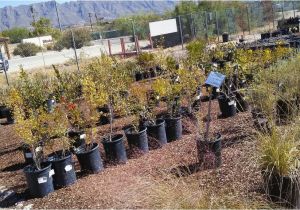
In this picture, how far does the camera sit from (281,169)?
3986 mm

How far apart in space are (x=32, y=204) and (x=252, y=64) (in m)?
5.23

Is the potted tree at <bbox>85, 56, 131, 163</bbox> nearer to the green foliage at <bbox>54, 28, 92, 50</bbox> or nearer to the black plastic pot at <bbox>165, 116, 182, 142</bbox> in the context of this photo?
the black plastic pot at <bbox>165, 116, 182, 142</bbox>

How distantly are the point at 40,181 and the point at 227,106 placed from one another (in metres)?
3.60

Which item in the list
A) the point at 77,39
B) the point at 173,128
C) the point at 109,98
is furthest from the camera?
the point at 77,39

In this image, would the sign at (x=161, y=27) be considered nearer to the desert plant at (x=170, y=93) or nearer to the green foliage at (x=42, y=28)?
the green foliage at (x=42, y=28)

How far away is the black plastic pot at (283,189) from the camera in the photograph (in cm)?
390

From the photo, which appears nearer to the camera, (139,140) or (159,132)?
(139,140)

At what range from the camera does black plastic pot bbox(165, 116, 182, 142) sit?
6.64 m

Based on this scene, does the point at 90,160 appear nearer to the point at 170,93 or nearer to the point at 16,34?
the point at 170,93

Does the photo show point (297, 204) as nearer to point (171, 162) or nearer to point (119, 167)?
point (171, 162)

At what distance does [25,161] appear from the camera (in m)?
6.73

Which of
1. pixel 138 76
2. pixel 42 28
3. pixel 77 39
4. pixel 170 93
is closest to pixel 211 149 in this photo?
pixel 170 93

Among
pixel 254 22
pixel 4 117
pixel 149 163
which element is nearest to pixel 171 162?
pixel 149 163

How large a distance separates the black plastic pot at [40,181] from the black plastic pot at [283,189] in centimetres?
255
